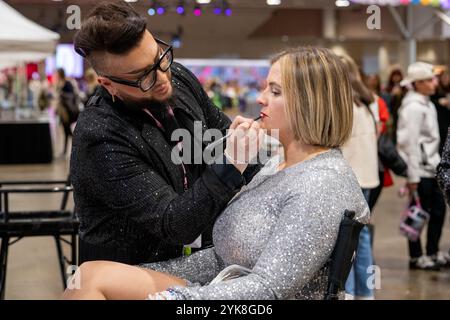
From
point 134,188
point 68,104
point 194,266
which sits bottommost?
point 68,104

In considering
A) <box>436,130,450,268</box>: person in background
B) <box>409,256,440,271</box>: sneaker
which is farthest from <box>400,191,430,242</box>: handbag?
<box>436,130,450,268</box>: person in background

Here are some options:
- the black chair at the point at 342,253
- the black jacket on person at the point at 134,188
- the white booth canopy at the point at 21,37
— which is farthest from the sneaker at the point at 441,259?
the white booth canopy at the point at 21,37

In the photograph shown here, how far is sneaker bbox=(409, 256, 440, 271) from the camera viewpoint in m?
5.60

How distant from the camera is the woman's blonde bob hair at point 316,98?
1932 millimetres

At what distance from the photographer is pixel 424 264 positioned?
5609 millimetres

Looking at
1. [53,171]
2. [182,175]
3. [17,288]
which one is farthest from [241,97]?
[182,175]

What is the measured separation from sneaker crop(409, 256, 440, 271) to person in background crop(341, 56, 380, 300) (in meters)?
1.14

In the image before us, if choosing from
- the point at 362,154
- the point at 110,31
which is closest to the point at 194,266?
the point at 110,31

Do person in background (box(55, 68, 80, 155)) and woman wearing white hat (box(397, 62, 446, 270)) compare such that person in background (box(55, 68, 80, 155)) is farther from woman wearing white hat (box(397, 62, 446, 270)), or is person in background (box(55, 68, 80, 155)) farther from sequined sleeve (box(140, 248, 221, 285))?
sequined sleeve (box(140, 248, 221, 285))

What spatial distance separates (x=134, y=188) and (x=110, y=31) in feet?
1.38

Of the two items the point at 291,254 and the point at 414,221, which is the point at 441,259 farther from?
the point at 291,254
